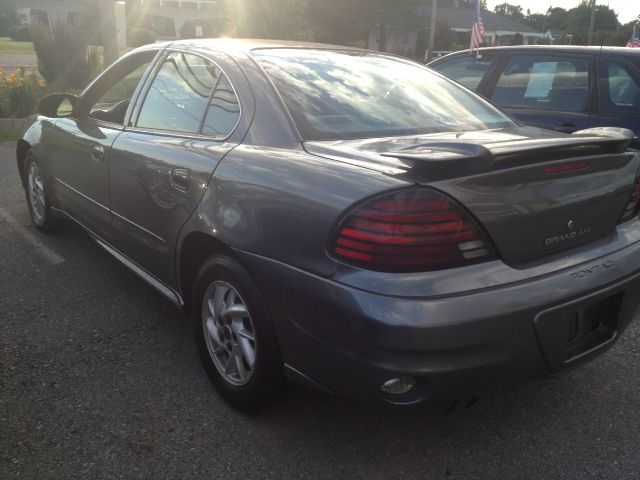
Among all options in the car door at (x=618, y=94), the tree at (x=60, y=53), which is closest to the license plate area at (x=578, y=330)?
the car door at (x=618, y=94)

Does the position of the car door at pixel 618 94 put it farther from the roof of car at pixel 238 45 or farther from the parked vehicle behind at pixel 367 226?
the roof of car at pixel 238 45

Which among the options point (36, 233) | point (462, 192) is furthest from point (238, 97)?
point (36, 233)

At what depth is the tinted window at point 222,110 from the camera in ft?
9.17

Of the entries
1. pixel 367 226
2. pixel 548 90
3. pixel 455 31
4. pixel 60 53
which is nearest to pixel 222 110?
pixel 367 226

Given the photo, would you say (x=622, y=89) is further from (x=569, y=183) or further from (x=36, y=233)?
(x=36, y=233)

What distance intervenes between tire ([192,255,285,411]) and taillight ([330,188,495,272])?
1.85 feet

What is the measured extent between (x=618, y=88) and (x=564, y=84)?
0.47 meters

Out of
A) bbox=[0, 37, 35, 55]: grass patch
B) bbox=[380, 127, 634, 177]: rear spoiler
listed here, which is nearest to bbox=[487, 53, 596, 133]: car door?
bbox=[380, 127, 634, 177]: rear spoiler

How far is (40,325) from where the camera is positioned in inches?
138

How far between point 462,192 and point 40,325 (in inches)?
104

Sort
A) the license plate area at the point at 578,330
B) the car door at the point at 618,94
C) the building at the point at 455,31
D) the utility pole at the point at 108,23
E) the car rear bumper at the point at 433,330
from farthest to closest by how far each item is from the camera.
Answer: the building at the point at 455,31 → the utility pole at the point at 108,23 → the car door at the point at 618,94 → the license plate area at the point at 578,330 → the car rear bumper at the point at 433,330

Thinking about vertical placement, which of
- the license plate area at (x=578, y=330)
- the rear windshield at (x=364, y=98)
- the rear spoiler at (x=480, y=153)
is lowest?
the license plate area at (x=578, y=330)

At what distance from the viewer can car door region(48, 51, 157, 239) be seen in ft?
12.1

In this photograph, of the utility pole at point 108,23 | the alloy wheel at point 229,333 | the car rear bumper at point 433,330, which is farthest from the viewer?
the utility pole at point 108,23
